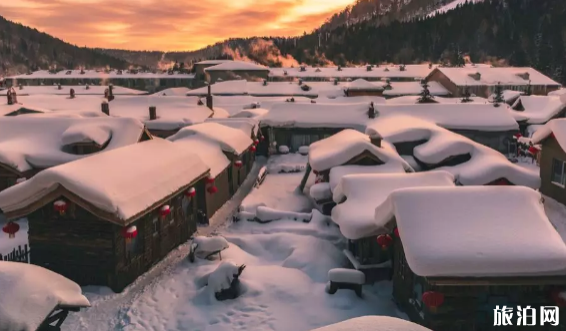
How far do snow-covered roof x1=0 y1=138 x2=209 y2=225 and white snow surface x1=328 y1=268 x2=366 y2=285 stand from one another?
657 centimetres

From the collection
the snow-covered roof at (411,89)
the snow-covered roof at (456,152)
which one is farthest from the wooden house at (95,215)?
the snow-covered roof at (411,89)

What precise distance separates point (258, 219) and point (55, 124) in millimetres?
13311

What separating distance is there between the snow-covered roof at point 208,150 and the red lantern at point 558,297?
51.6 ft

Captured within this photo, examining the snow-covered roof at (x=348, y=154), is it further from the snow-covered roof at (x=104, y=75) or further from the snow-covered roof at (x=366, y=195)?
the snow-covered roof at (x=104, y=75)

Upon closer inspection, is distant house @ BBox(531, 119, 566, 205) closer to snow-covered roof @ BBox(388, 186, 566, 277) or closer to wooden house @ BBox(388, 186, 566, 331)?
snow-covered roof @ BBox(388, 186, 566, 277)

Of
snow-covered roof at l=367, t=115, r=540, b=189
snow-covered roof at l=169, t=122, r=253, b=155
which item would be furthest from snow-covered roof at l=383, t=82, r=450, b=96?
snow-covered roof at l=169, t=122, r=253, b=155

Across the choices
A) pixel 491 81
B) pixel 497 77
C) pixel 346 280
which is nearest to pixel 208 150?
pixel 346 280

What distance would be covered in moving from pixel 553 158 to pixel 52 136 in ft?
87.3

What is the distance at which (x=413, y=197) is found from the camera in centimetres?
1304

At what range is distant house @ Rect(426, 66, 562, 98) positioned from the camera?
239 feet

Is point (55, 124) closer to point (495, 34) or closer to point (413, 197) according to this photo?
point (413, 197)

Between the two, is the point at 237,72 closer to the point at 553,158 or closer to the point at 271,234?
the point at 553,158

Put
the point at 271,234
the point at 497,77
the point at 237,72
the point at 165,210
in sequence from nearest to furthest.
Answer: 1. the point at 165,210
2. the point at 271,234
3. the point at 497,77
4. the point at 237,72

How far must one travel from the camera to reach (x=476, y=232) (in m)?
12.0
